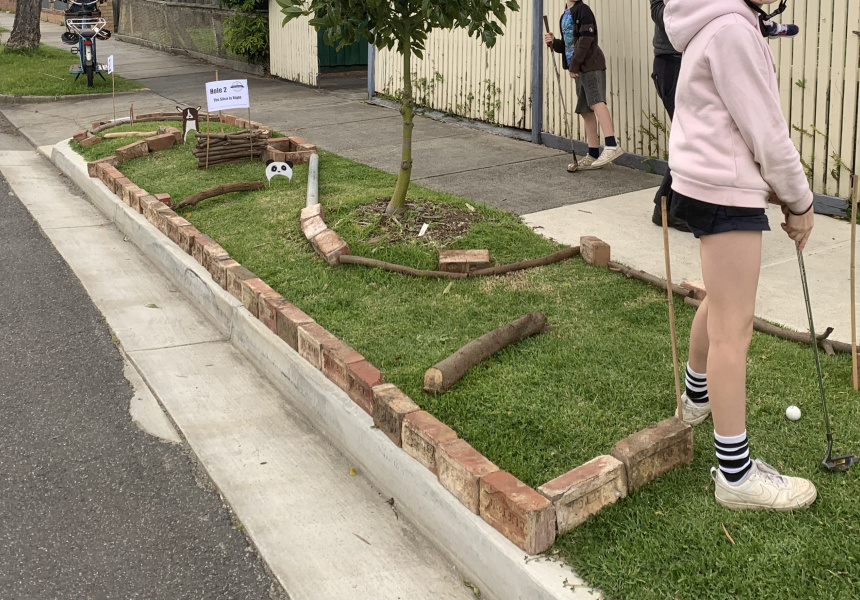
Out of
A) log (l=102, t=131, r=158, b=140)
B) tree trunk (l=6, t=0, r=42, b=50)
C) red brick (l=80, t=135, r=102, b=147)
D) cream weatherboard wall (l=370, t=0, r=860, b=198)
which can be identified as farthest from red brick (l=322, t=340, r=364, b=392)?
tree trunk (l=6, t=0, r=42, b=50)

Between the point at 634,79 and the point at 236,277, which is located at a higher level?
the point at 634,79

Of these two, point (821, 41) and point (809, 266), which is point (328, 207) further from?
point (821, 41)

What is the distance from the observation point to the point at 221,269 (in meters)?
5.84

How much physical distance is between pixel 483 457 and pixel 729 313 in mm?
1015

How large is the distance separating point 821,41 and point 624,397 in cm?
419

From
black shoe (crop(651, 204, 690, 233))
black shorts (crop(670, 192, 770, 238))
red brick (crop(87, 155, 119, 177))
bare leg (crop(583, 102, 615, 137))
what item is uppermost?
bare leg (crop(583, 102, 615, 137))

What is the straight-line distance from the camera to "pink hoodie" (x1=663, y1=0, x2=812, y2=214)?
2932mm

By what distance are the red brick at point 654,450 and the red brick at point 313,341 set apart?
171 centimetres

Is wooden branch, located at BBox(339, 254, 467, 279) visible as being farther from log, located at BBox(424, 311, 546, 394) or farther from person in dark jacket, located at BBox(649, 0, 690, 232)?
person in dark jacket, located at BBox(649, 0, 690, 232)

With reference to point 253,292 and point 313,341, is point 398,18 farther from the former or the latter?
Result: point 313,341

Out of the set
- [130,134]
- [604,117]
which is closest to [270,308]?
[604,117]

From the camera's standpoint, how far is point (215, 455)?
4.22 meters

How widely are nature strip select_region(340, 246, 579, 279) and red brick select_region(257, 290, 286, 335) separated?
77 centimetres

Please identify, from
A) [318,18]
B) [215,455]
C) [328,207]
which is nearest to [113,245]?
[328,207]
